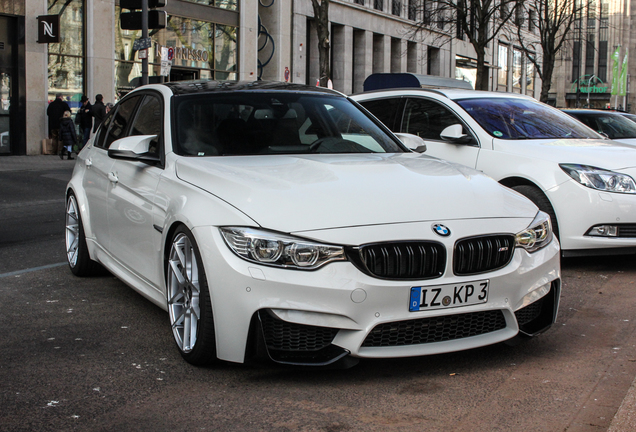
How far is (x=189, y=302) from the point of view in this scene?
13.4 ft

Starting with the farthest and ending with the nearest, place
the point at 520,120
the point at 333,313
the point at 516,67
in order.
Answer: the point at 516,67, the point at 520,120, the point at 333,313

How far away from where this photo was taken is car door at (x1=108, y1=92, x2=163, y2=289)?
4609 mm

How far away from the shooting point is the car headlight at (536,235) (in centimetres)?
401

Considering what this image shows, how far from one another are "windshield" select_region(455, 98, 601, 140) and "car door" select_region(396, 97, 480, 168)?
0.59 feet

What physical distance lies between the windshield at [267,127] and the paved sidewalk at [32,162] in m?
13.4

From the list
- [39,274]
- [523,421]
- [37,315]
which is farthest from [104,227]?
[523,421]

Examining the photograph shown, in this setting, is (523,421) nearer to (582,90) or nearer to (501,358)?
(501,358)

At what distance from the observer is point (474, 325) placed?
12.7ft

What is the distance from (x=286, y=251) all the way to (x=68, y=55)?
2069 centimetres

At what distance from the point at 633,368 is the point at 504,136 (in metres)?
3.69

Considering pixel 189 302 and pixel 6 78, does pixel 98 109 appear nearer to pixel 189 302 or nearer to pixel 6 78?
pixel 6 78

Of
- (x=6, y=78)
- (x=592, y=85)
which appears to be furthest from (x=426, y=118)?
(x=592, y=85)

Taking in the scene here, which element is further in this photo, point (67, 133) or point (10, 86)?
point (10, 86)

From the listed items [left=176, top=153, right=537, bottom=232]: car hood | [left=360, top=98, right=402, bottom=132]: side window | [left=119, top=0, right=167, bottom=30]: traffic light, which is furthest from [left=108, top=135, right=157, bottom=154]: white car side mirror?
[left=119, top=0, right=167, bottom=30]: traffic light
